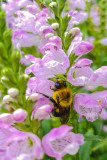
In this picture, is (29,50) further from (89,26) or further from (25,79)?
(89,26)

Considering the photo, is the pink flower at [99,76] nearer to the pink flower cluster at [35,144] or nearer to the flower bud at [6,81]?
the pink flower cluster at [35,144]

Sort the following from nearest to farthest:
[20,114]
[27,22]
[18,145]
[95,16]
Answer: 1. [20,114]
2. [18,145]
3. [27,22]
4. [95,16]

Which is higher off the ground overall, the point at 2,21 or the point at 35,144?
the point at 2,21

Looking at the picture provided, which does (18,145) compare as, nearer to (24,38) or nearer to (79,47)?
(79,47)

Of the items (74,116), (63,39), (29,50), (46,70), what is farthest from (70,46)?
(29,50)

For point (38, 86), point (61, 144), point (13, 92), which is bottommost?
point (61, 144)

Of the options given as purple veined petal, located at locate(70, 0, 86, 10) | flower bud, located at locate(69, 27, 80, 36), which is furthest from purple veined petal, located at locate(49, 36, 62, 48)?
purple veined petal, located at locate(70, 0, 86, 10)

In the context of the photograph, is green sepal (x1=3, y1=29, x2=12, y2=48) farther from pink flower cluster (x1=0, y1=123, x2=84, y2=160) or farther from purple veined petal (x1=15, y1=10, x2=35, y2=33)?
purple veined petal (x1=15, y1=10, x2=35, y2=33)

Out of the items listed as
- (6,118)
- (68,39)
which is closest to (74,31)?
(68,39)
